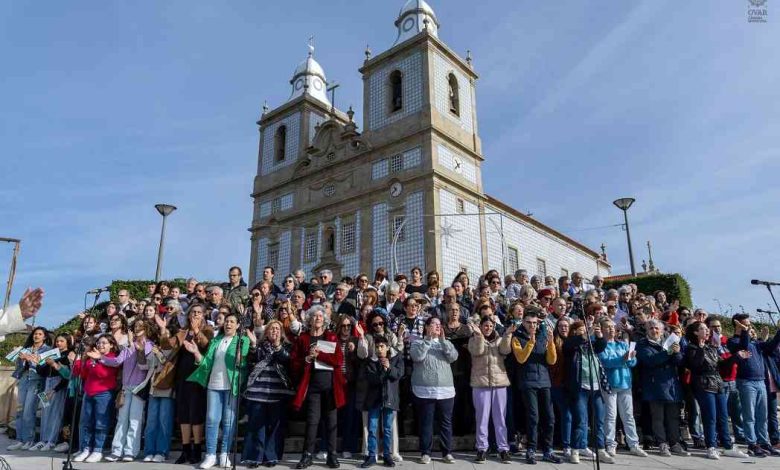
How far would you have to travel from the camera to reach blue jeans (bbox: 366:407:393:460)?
614 cm

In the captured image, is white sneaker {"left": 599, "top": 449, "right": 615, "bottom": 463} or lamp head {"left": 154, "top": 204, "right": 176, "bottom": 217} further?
lamp head {"left": 154, "top": 204, "right": 176, "bottom": 217}

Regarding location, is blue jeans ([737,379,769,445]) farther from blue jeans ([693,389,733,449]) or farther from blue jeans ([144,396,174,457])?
blue jeans ([144,396,174,457])

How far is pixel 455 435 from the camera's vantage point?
721 centimetres

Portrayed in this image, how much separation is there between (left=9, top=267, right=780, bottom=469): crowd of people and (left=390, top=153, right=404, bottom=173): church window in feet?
57.7

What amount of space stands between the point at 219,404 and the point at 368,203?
19718mm

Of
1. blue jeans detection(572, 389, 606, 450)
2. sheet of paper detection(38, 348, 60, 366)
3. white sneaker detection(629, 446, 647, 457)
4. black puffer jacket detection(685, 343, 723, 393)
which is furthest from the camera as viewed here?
sheet of paper detection(38, 348, 60, 366)

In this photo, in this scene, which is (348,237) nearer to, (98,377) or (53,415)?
(53,415)

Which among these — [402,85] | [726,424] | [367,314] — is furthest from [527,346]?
[402,85]

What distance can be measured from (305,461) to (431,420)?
5.21ft

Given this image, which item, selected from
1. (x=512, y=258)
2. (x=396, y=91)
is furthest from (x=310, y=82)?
(x=512, y=258)

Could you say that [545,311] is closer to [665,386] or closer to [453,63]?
[665,386]

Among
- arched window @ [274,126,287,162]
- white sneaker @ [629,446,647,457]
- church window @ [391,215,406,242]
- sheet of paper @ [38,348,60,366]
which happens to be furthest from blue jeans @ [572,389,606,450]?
arched window @ [274,126,287,162]

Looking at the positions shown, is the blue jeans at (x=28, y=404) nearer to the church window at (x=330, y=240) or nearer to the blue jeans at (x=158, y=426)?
the blue jeans at (x=158, y=426)

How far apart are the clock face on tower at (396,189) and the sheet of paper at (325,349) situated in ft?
60.3
